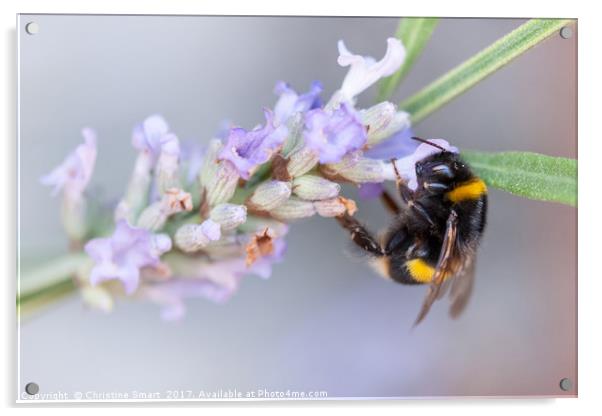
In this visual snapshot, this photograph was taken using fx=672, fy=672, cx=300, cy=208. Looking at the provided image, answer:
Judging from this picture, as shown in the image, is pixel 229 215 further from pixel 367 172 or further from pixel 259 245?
pixel 367 172

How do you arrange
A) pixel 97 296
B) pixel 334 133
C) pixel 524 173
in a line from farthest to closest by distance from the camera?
pixel 97 296 → pixel 524 173 → pixel 334 133

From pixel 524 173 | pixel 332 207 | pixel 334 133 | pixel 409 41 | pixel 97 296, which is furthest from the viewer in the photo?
pixel 409 41

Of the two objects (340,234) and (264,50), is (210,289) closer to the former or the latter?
(340,234)

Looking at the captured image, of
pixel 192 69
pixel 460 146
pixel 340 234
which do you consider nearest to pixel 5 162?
pixel 192 69

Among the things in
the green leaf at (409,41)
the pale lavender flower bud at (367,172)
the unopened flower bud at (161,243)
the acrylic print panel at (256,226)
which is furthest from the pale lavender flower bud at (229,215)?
the green leaf at (409,41)

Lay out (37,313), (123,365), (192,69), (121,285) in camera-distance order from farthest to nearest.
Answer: (192,69)
(123,365)
(37,313)
(121,285)

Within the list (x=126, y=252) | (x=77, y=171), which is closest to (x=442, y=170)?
(x=126, y=252)
